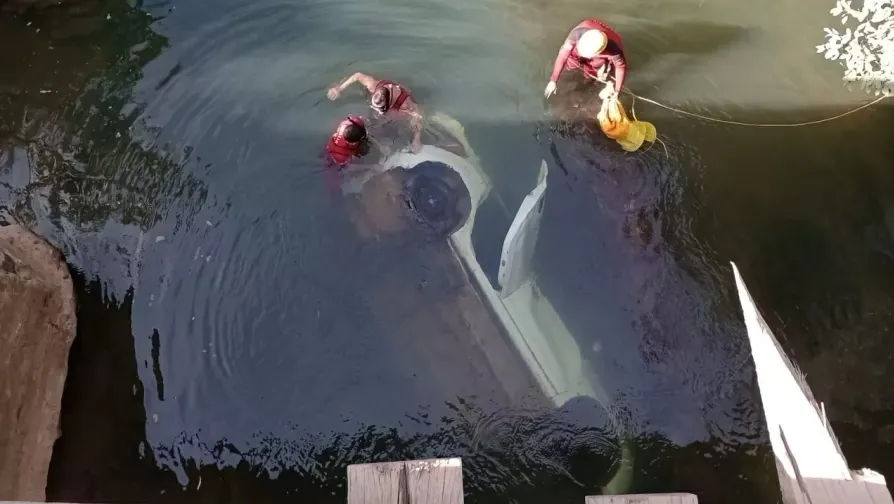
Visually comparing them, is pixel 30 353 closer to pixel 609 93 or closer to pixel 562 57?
pixel 562 57

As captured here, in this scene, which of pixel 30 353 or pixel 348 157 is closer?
pixel 30 353

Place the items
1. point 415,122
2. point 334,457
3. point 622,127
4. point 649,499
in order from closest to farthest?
1. point 649,499
2. point 334,457
3. point 622,127
4. point 415,122

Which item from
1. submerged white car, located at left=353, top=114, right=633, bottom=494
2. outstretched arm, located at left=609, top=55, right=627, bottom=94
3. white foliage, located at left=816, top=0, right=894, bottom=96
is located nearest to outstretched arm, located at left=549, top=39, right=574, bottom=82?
outstretched arm, located at left=609, top=55, right=627, bottom=94

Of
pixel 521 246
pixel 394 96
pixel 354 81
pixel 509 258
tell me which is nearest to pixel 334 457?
pixel 509 258

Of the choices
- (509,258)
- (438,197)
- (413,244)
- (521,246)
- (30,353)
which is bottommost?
(30,353)

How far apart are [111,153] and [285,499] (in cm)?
304

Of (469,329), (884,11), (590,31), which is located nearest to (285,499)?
(469,329)

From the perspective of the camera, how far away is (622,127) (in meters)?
4.70

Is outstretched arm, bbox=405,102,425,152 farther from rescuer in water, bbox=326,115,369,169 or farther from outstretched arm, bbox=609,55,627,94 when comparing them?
outstretched arm, bbox=609,55,627,94

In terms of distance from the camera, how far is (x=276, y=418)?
14.1 ft

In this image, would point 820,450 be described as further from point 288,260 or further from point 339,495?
point 288,260

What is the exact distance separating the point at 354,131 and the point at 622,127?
2.01 m

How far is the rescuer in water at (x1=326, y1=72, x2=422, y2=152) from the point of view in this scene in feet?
14.7

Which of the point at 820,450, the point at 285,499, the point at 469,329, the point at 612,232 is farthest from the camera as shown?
the point at 612,232
